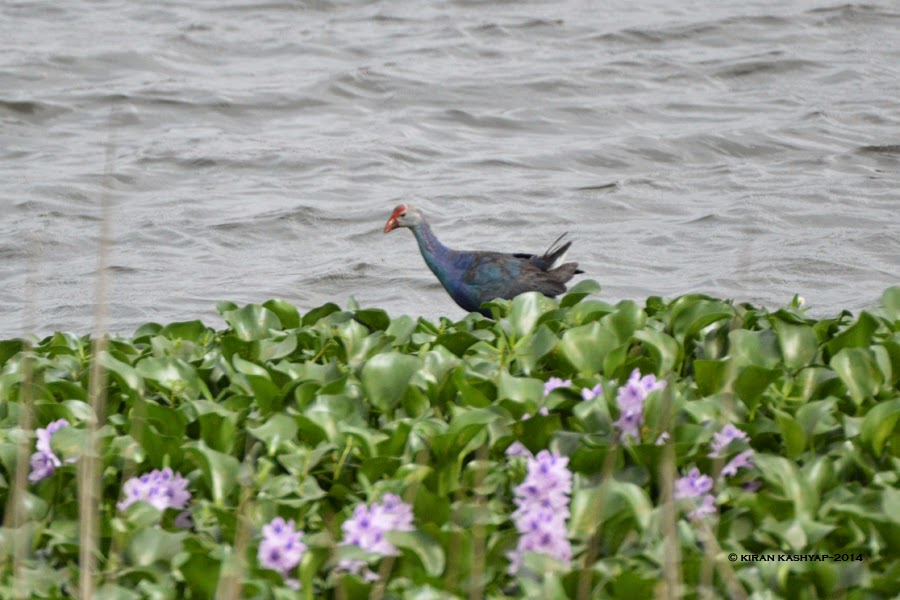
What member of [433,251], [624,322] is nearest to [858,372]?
[624,322]

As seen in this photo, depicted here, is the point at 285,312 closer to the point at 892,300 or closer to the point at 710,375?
the point at 710,375

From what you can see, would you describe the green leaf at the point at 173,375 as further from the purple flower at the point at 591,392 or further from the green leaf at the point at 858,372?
the green leaf at the point at 858,372

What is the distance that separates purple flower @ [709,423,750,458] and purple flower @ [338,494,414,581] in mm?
775

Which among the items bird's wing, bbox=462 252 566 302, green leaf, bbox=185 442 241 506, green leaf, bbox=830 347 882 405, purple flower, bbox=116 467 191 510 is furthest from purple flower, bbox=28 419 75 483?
bird's wing, bbox=462 252 566 302

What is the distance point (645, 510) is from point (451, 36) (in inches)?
409

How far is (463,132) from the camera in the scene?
1148 cm

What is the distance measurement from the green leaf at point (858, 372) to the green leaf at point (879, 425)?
318mm

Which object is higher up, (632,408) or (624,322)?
(632,408)

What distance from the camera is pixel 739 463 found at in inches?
141

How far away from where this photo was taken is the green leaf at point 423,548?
3166 mm

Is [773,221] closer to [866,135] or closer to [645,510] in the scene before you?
[866,135]

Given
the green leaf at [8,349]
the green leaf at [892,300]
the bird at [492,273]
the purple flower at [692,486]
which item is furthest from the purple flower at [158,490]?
the bird at [492,273]

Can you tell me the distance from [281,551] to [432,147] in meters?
8.19

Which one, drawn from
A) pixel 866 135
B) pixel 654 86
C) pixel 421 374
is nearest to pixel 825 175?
pixel 866 135
